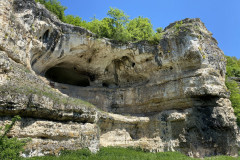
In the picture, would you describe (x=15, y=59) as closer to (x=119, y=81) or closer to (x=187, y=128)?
(x=119, y=81)

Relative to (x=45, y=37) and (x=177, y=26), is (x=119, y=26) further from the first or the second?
(x=45, y=37)

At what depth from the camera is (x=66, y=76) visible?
23.2 m

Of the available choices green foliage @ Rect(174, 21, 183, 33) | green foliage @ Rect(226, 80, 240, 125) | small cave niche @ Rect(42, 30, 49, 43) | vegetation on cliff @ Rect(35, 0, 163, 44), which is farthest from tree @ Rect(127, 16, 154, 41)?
green foliage @ Rect(226, 80, 240, 125)

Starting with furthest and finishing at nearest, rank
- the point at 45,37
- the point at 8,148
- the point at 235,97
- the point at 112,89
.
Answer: the point at 235,97 < the point at 112,89 < the point at 45,37 < the point at 8,148

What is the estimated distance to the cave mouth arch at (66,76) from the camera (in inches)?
864

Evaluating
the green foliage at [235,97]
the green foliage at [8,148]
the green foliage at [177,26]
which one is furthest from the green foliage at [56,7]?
the green foliage at [235,97]

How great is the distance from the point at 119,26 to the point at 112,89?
7.52 metres

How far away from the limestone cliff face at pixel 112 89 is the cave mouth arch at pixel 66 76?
129 mm

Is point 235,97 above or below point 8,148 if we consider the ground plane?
above

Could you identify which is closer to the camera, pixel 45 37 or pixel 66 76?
pixel 45 37

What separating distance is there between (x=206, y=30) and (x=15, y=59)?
1891 centimetres

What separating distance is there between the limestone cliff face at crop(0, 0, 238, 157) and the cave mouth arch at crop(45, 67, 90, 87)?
0.13 m

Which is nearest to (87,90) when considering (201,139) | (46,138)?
(46,138)

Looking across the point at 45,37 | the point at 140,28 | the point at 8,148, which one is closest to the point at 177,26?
the point at 140,28
